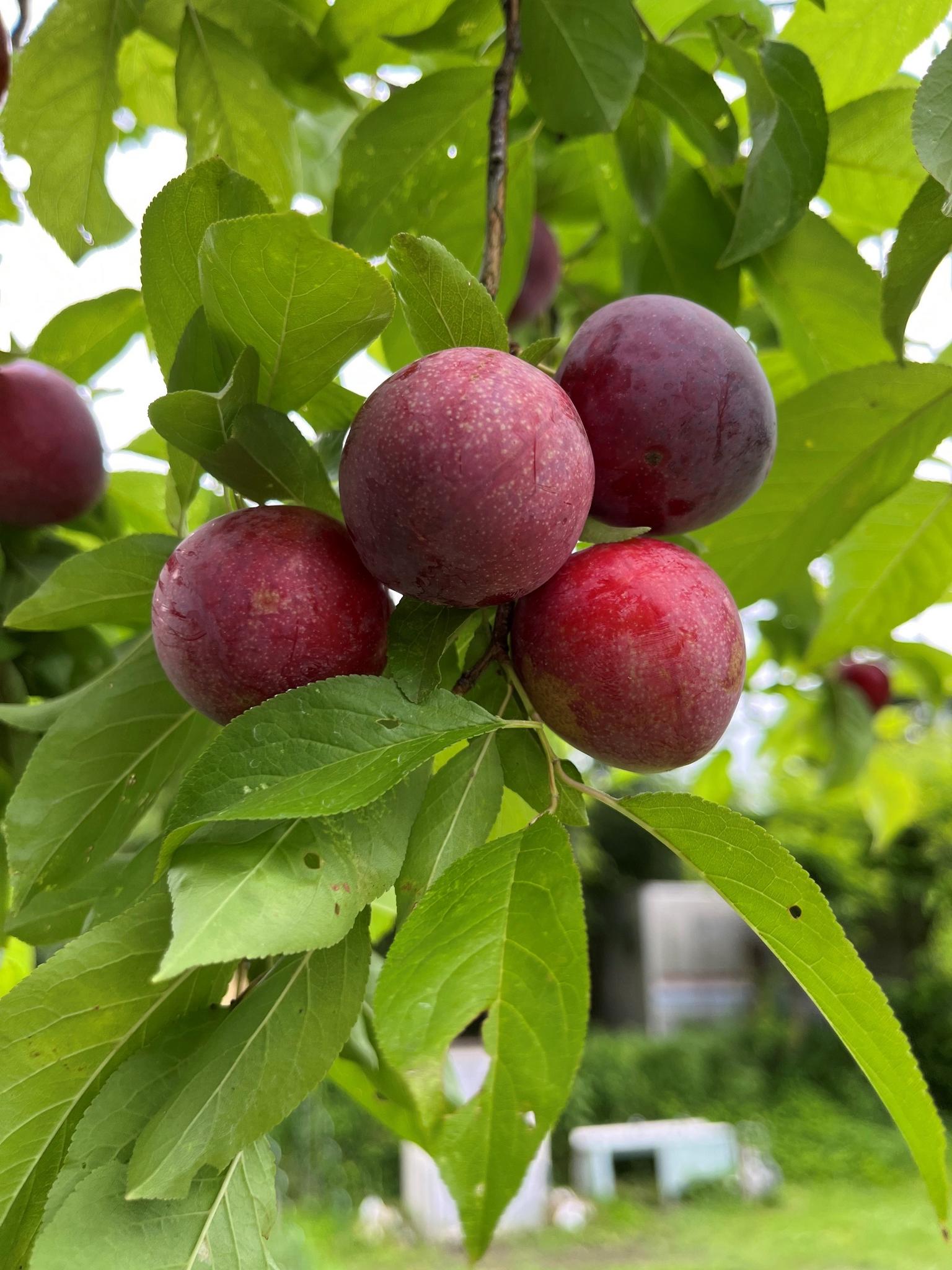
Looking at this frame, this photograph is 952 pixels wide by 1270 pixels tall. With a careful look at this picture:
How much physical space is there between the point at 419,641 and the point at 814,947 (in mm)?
247

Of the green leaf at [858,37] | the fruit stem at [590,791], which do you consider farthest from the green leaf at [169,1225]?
the green leaf at [858,37]

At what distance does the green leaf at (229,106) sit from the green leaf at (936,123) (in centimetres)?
58

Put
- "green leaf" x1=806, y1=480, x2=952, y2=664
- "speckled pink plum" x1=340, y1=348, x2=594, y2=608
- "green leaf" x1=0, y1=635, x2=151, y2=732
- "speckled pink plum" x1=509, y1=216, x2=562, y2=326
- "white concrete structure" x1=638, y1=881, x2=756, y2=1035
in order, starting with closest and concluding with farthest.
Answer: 1. "speckled pink plum" x1=340, y1=348, x2=594, y2=608
2. "green leaf" x1=0, y1=635, x2=151, y2=732
3. "green leaf" x1=806, y1=480, x2=952, y2=664
4. "speckled pink plum" x1=509, y1=216, x2=562, y2=326
5. "white concrete structure" x1=638, y1=881, x2=756, y2=1035

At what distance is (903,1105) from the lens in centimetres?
50

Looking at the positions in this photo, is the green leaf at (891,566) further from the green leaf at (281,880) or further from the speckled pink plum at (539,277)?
the green leaf at (281,880)

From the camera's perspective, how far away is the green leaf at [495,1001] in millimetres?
408

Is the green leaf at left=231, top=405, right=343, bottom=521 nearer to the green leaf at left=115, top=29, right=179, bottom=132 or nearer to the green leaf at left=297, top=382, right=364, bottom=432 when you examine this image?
the green leaf at left=297, top=382, right=364, bottom=432

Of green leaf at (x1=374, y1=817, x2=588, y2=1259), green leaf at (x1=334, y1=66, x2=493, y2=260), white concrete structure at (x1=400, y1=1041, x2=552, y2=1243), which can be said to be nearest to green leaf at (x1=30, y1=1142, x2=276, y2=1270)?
green leaf at (x1=374, y1=817, x2=588, y2=1259)

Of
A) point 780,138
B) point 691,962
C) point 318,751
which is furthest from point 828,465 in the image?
point 691,962

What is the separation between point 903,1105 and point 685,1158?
325 inches

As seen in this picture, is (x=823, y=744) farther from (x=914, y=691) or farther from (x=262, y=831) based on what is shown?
(x=262, y=831)

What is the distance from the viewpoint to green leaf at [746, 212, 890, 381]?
2.82ft

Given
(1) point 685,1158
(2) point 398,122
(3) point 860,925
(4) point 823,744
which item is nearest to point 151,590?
(2) point 398,122

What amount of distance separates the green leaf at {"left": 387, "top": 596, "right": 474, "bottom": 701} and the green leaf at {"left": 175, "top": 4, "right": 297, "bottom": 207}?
21.1 inches
